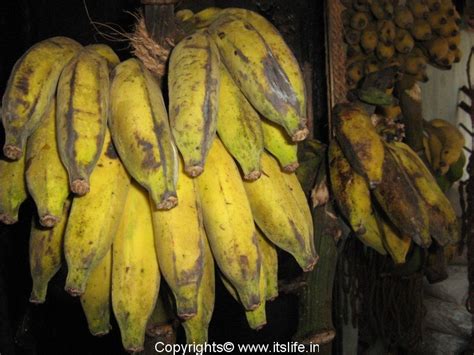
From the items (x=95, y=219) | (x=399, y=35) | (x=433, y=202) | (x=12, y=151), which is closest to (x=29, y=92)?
(x=12, y=151)

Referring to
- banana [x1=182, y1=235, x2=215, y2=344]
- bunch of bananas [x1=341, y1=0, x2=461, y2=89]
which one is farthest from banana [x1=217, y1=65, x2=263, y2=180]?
bunch of bananas [x1=341, y1=0, x2=461, y2=89]

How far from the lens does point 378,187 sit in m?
0.96

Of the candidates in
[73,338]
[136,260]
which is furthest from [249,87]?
[73,338]

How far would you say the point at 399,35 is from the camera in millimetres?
1514

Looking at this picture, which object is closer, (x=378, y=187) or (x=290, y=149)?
(x=290, y=149)

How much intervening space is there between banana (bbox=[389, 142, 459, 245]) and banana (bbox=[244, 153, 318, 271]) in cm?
31

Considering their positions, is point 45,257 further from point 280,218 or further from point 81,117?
point 280,218

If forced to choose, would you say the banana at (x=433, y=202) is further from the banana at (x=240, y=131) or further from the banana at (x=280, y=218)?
the banana at (x=240, y=131)

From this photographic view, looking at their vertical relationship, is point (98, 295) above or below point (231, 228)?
below

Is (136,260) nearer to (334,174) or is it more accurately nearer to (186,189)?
(186,189)

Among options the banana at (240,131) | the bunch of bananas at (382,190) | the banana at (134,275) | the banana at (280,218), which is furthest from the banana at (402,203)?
the banana at (134,275)

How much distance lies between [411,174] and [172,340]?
53cm

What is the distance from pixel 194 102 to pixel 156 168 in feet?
0.31

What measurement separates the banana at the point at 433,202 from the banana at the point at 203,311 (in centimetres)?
43
